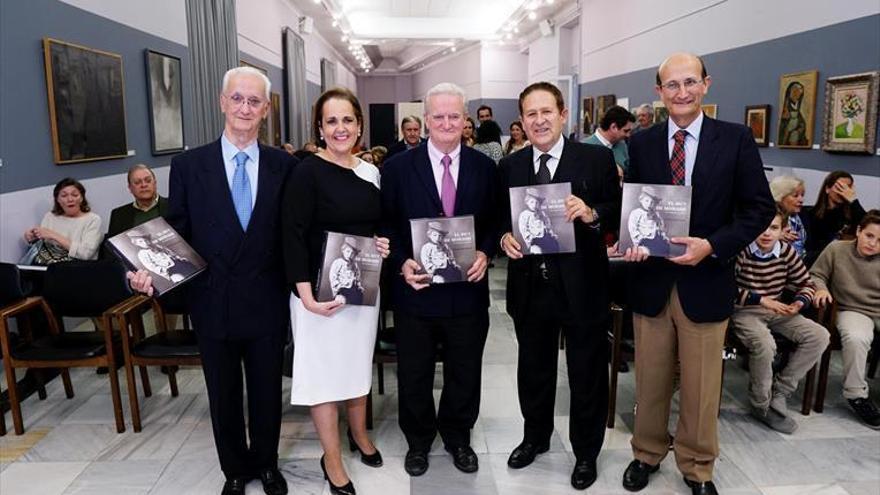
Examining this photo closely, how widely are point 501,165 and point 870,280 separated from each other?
8.25 ft

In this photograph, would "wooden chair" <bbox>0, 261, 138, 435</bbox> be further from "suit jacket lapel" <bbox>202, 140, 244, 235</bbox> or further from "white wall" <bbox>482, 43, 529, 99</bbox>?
Answer: "white wall" <bbox>482, 43, 529, 99</bbox>

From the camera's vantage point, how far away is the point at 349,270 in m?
2.58

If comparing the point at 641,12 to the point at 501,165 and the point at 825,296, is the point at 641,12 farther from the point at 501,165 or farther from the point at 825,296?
the point at 501,165

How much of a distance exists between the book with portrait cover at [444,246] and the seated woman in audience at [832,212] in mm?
3097

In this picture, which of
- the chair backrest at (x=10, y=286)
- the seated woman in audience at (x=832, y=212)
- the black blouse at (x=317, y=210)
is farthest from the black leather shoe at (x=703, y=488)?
the chair backrest at (x=10, y=286)

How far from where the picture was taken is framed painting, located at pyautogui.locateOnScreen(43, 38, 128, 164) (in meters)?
4.79

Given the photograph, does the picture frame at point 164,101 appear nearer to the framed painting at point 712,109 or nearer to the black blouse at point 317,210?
the black blouse at point 317,210

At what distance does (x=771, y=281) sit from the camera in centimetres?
368

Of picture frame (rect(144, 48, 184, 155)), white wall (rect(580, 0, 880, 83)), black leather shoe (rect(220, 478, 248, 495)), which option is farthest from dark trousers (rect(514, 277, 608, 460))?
picture frame (rect(144, 48, 184, 155))

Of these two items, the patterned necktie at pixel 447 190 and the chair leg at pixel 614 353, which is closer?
the patterned necktie at pixel 447 190

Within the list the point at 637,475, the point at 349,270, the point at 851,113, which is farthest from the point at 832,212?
the point at 349,270

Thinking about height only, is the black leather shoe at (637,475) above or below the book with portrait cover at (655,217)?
below

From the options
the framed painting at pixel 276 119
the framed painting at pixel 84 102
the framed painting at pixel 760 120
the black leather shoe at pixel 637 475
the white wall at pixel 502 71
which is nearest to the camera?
the black leather shoe at pixel 637 475

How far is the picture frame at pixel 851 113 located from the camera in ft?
15.8
